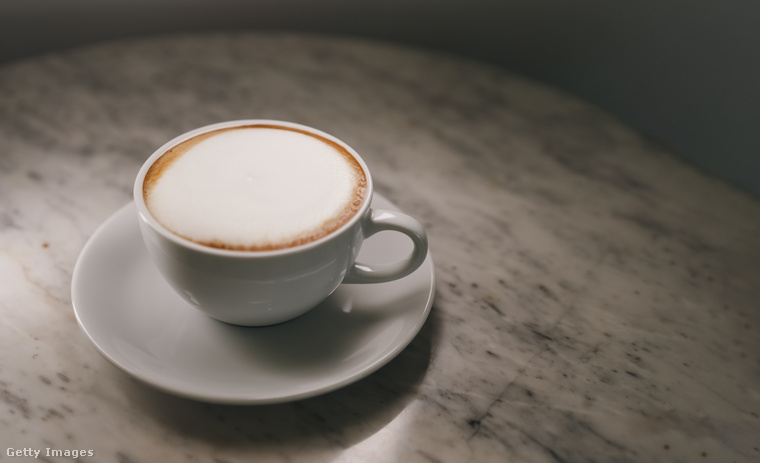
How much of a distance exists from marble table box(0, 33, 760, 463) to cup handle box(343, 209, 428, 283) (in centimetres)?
8

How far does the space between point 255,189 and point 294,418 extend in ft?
0.70

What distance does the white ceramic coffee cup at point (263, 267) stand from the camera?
495 mm

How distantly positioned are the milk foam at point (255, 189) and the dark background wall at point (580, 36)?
2.51 ft

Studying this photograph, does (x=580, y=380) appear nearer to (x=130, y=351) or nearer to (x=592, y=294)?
(x=592, y=294)

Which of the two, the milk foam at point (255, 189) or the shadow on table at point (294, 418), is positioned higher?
the milk foam at point (255, 189)

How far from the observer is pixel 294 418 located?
1.74 ft

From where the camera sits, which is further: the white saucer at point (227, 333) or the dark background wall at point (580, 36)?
the dark background wall at point (580, 36)

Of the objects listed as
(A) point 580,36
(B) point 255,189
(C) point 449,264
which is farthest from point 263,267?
(A) point 580,36

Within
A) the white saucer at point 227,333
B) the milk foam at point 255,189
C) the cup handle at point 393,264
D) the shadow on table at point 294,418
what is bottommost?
the shadow on table at point 294,418

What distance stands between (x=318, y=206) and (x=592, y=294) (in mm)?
354

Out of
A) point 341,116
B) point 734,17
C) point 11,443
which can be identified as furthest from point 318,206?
point 734,17

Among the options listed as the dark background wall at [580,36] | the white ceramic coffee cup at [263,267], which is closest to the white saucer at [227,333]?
the white ceramic coffee cup at [263,267]

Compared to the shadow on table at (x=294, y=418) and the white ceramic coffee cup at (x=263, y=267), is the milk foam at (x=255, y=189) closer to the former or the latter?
the white ceramic coffee cup at (x=263, y=267)

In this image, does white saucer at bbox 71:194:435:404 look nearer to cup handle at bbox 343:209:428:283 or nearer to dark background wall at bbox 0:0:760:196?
cup handle at bbox 343:209:428:283
